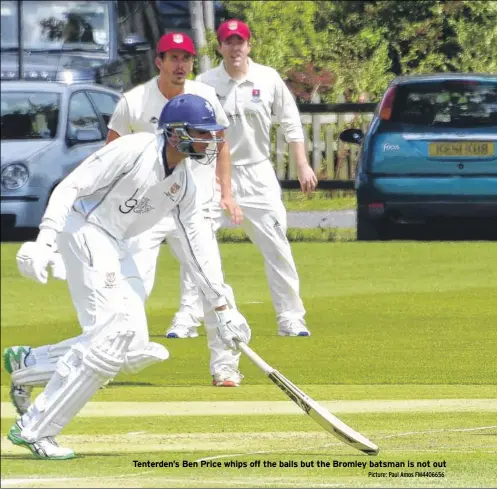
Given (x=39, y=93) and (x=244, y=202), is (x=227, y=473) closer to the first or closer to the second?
(x=244, y=202)

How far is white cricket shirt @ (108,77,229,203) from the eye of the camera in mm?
8953

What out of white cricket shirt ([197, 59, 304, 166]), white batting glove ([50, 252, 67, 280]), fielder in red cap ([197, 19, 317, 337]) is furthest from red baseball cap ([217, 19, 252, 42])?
white batting glove ([50, 252, 67, 280])

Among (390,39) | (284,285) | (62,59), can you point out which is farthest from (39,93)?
(284,285)

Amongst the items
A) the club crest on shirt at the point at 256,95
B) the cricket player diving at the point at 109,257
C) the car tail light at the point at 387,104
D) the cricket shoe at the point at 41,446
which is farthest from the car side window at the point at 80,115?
the cricket shoe at the point at 41,446

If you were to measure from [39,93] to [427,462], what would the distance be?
6.36 m

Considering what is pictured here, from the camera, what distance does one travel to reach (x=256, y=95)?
9719mm

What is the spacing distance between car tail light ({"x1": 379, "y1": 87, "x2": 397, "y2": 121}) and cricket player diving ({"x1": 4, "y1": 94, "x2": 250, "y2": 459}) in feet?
8.71

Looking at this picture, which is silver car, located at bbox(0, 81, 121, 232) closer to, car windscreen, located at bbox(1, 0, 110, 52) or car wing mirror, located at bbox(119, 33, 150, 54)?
car wing mirror, located at bbox(119, 33, 150, 54)

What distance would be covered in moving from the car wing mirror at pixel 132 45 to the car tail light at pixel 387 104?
311cm

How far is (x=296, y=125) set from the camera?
9.84 meters

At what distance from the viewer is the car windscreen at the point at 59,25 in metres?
13.6

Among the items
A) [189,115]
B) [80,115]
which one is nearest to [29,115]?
[80,115]

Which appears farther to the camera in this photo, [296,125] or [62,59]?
[62,59]

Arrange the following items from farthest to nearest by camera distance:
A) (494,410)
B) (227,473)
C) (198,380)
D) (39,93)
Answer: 1. (39,93)
2. (198,380)
3. (494,410)
4. (227,473)
